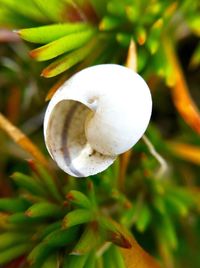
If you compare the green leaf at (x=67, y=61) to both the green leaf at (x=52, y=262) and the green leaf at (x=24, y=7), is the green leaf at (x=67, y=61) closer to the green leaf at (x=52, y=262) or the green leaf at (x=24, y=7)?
the green leaf at (x=24, y=7)

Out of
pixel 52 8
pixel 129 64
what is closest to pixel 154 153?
pixel 129 64

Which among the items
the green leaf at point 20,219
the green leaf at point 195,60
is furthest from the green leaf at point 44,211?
the green leaf at point 195,60

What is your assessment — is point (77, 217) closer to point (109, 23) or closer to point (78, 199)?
point (78, 199)

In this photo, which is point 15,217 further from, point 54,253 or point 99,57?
point 99,57

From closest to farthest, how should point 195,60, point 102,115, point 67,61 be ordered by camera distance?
point 102,115, point 67,61, point 195,60

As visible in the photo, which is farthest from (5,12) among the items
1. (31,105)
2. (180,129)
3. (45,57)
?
(180,129)

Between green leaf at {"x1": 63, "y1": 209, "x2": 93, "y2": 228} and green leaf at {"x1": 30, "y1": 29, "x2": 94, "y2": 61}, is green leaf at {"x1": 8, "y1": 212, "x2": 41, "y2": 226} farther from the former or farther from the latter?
green leaf at {"x1": 30, "y1": 29, "x2": 94, "y2": 61}

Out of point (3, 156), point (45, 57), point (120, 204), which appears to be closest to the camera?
point (45, 57)
